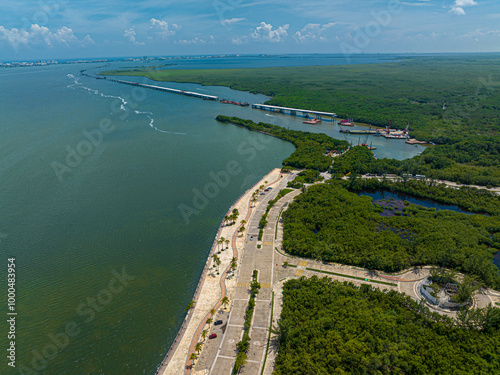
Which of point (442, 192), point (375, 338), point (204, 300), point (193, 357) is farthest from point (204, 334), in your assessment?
point (442, 192)

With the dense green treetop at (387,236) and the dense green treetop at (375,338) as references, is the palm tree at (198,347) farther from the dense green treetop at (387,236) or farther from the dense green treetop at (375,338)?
the dense green treetop at (387,236)

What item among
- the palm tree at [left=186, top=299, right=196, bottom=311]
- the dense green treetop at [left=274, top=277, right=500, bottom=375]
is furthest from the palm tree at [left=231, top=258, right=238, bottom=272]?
the dense green treetop at [left=274, top=277, right=500, bottom=375]

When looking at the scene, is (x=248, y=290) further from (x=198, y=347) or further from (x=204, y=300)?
(x=198, y=347)

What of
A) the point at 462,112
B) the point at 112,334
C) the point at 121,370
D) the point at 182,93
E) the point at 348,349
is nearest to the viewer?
the point at 348,349

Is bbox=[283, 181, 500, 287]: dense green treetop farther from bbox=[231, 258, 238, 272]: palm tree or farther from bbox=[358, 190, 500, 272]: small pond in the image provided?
bbox=[231, 258, 238, 272]: palm tree

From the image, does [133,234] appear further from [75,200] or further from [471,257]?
[471,257]

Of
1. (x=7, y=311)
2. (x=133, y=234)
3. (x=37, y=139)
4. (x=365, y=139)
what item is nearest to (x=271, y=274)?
(x=133, y=234)

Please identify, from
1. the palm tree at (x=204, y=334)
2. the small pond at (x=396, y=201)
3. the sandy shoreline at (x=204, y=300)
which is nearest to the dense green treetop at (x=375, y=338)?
the palm tree at (x=204, y=334)
